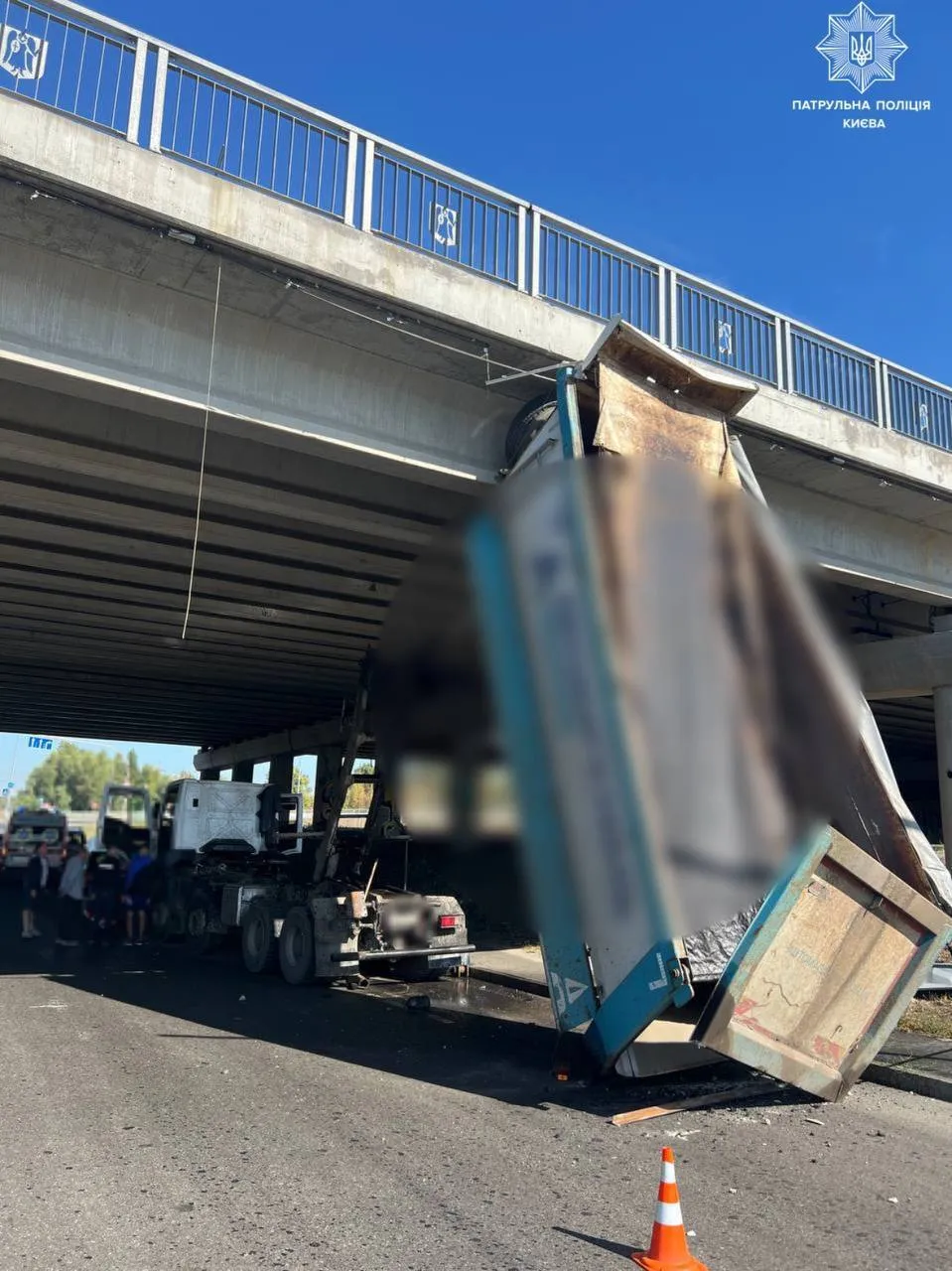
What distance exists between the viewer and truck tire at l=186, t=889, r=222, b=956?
1418 cm

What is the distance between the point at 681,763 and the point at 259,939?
783 centimetres

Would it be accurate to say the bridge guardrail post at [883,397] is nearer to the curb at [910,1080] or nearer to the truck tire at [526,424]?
the truck tire at [526,424]

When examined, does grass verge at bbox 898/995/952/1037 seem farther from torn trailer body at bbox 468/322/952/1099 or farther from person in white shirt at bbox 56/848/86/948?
person in white shirt at bbox 56/848/86/948

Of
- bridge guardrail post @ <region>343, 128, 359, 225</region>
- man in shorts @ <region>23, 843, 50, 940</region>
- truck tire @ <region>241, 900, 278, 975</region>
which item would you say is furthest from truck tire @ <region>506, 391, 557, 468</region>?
man in shorts @ <region>23, 843, 50, 940</region>

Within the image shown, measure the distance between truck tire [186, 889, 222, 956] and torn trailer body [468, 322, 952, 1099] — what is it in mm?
8388

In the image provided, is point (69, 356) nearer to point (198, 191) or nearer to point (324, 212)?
point (198, 191)

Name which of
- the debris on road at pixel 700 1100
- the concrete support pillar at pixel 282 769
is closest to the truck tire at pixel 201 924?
the debris on road at pixel 700 1100

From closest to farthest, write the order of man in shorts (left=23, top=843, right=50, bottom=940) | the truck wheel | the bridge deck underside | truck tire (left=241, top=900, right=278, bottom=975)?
the bridge deck underside, the truck wheel, truck tire (left=241, top=900, right=278, bottom=975), man in shorts (left=23, top=843, right=50, bottom=940)

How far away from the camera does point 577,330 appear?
33.3 ft

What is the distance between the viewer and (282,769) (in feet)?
123

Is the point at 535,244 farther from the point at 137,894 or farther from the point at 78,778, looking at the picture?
the point at 78,778

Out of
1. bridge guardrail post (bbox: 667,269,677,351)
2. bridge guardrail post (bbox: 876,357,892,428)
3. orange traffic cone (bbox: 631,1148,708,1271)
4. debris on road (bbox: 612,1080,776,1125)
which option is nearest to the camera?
orange traffic cone (bbox: 631,1148,708,1271)

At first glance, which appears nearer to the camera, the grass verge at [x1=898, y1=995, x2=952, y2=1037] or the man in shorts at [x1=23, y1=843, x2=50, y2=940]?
the grass verge at [x1=898, y1=995, x2=952, y2=1037]

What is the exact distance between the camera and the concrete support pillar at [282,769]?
36.0 meters
